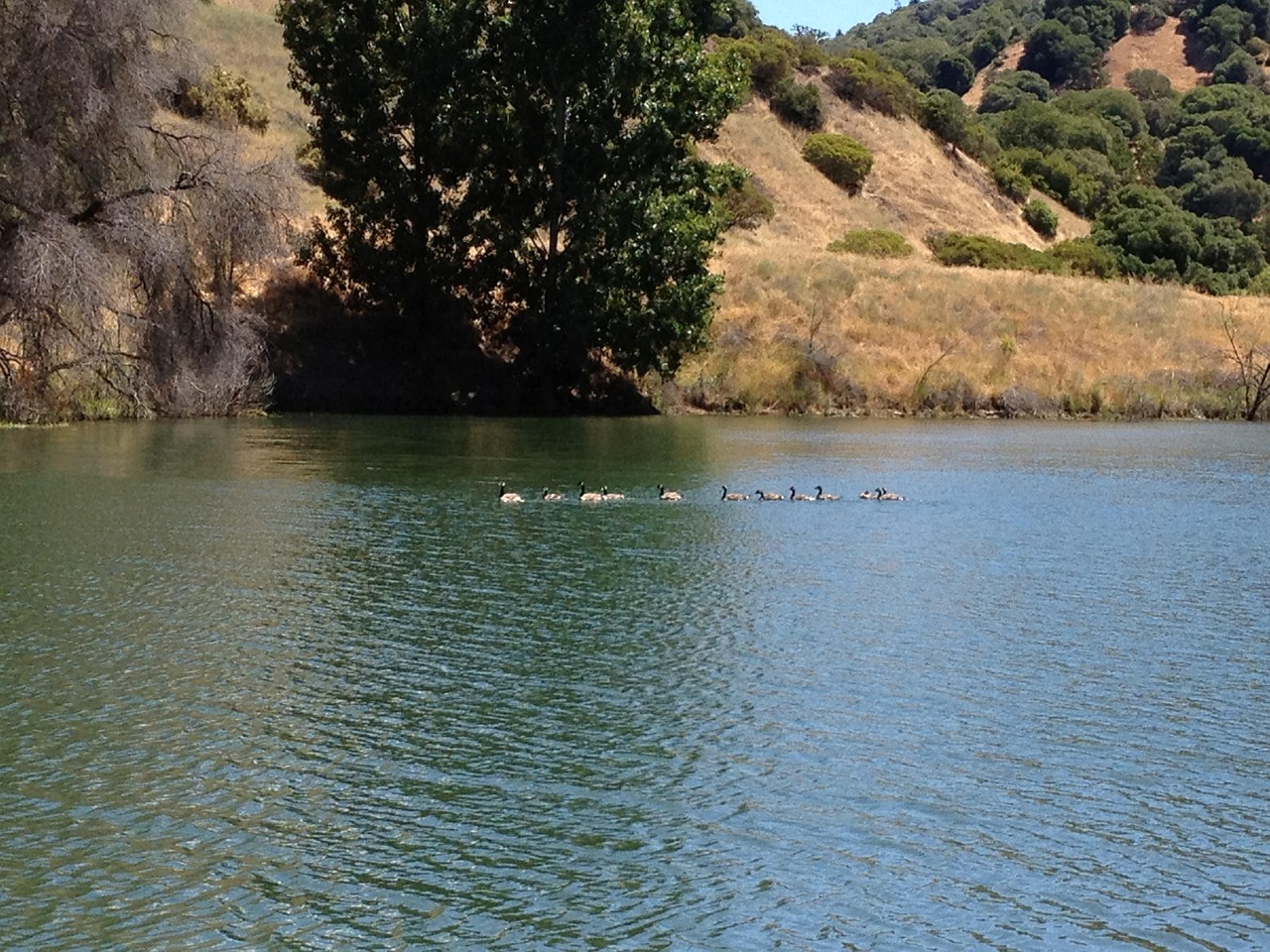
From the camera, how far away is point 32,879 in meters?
12.1

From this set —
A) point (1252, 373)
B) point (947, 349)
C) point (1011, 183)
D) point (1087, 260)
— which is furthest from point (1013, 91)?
point (947, 349)

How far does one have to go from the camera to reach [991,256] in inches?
3410

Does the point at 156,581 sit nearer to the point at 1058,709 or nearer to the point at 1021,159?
the point at 1058,709

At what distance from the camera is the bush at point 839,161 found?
98.6m

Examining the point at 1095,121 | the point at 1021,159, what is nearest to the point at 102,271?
the point at 1021,159

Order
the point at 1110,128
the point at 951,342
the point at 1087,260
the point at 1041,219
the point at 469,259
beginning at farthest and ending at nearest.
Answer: the point at 1110,128
the point at 1041,219
the point at 1087,260
the point at 951,342
the point at 469,259

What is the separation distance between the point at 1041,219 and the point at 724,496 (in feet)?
256

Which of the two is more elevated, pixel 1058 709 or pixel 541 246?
pixel 541 246

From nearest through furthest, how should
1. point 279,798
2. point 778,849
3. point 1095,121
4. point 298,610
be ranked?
point 778,849, point 279,798, point 298,610, point 1095,121

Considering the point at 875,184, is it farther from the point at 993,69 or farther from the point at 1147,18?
the point at 1147,18

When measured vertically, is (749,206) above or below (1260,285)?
above

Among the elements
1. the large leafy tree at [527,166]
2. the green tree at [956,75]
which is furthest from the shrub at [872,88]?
the green tree at [956,75]

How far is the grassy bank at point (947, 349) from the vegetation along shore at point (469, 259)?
0.14 meters

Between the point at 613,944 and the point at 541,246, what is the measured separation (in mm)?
45790
